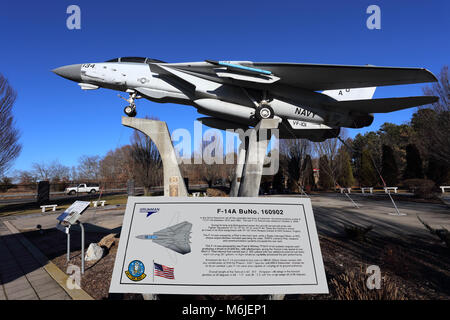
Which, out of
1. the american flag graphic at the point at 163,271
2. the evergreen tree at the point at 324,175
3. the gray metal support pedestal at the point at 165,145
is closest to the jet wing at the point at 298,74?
the gray metal support pedestal at the point at 165,145

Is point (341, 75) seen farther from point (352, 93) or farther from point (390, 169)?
point (390, 169)

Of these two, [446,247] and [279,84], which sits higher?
[279,84]

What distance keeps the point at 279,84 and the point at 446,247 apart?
643 cm

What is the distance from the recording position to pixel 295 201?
2930 millimetres

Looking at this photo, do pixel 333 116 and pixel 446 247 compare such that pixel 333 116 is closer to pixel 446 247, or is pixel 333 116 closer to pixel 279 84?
pixel 279 84

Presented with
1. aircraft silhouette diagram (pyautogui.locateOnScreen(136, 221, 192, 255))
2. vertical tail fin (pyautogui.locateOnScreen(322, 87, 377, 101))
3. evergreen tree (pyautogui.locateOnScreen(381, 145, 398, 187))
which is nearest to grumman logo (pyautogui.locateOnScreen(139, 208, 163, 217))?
aircraft silhouette diagram (pyautogui.locateOnScreen(136, 221, 192, 255))

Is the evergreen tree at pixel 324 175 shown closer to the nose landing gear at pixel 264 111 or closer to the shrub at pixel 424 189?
the shrub at pixel 424 189

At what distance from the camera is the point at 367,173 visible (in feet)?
88.9

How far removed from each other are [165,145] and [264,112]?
3.24 meters

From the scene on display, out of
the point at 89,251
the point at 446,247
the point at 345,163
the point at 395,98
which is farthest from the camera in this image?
the point at 345,163

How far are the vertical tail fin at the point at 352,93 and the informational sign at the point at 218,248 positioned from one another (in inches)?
223

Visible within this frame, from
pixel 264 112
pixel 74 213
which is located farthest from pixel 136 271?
pixel 264 112
